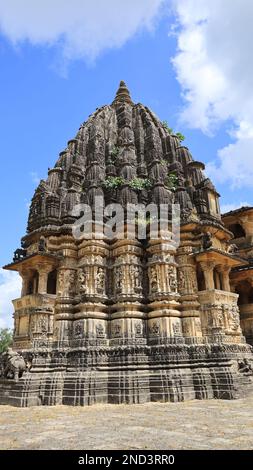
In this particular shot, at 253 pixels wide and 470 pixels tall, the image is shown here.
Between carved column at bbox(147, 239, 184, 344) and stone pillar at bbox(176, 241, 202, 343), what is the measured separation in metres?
0.37

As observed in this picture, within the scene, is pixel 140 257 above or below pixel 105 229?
below

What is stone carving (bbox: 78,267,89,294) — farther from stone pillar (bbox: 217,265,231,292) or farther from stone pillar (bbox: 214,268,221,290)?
stone pillar (bbox: 217,265,231,292)

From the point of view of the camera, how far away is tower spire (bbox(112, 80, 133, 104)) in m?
28.6

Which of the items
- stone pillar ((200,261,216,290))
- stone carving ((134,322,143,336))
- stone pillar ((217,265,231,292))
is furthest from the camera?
stone pillar ((217,265,231,292))

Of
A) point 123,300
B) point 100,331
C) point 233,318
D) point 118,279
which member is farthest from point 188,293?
point 100,331

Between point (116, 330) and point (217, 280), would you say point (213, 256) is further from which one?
point (116, 330)

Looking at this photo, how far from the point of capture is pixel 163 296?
16.4 m

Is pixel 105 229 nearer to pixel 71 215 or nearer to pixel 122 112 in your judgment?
pixel 71 215

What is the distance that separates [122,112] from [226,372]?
18979 millimetres

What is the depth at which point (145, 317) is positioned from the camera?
16.6 metres

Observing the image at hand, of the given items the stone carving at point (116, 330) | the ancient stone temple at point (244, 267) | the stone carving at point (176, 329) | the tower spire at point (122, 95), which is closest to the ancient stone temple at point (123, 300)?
the stone carving at point (116, 330)

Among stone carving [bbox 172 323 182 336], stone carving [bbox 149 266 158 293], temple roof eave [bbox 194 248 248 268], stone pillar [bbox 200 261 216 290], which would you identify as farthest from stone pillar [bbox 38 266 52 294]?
stone pillar [bbox 200 261 216 290]

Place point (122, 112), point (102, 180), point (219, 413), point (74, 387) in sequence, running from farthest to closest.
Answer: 1. point (122, 112)
2. point (102, 180)
3. point (74, 387)
4. point (219, 413)

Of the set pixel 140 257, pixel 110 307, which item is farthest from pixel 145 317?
pixel 140 257
